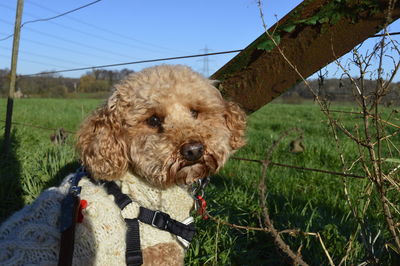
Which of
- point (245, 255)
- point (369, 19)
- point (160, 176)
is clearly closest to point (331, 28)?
point (369, 19)

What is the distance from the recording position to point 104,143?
98.9 inches

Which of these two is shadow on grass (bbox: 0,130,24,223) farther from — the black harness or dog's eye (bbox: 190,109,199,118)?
dog's eye (bbox: 190,109,199,118)

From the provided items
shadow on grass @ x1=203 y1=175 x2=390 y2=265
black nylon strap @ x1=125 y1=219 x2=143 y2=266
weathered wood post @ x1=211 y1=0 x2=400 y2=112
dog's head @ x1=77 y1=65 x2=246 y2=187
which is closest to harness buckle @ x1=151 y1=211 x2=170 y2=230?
black nylon strap @ x1=125 y1=219 x2=143 y2=266

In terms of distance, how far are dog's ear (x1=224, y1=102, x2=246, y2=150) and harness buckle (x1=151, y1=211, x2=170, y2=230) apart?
923 millimetres

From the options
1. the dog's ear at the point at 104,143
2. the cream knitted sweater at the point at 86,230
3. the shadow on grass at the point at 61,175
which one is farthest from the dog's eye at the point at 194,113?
the shadow on grass at the point at 61,175

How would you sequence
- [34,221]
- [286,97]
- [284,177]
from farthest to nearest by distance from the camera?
[286,97]
[284,177]
[34,221]

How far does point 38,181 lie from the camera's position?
13.0ft

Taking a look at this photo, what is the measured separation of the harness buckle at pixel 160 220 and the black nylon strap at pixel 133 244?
0.35 ft

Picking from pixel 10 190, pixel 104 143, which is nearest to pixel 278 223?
pixel 104 143

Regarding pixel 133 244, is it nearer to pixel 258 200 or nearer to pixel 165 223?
pixel 165 223

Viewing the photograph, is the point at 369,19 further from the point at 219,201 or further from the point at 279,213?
the point at 219,201

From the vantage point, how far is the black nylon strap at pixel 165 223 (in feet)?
7.05

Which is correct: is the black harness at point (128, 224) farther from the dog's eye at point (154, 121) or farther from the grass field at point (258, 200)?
the dog's eye at point (154, 121)

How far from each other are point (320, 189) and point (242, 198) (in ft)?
3.03
